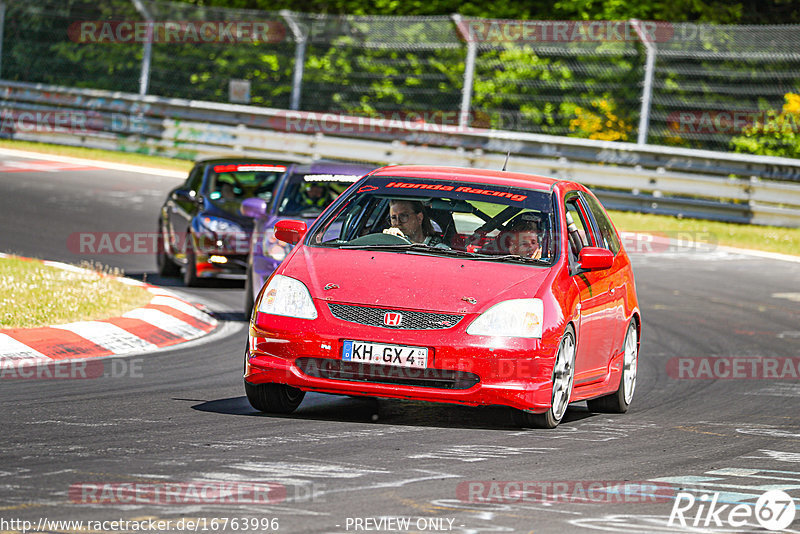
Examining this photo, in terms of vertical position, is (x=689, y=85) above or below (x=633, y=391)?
above

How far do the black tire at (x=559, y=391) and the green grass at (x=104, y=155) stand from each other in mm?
19416

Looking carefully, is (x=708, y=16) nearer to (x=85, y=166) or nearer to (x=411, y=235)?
(x=85, y=166)

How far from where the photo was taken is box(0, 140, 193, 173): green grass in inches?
1070

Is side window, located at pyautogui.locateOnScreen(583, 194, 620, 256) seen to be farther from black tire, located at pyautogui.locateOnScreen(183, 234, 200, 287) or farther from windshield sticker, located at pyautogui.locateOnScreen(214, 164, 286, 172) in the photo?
windshield sticker, located at pyautogui.locateOnScreen(214, 164, 286, 172)

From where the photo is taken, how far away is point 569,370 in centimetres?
798

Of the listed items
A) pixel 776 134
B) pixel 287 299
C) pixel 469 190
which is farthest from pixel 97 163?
pixel 287 299

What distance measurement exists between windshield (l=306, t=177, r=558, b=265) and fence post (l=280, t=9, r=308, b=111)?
1844 cm

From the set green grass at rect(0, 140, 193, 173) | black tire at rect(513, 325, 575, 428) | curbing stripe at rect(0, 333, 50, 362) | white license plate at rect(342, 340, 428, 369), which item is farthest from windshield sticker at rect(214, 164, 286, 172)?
green grass at rect(0, 140, 193, 173)

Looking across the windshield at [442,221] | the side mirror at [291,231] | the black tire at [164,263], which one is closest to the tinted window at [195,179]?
the black tire at [164,263]

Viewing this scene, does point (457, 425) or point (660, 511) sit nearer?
point (660, 511)

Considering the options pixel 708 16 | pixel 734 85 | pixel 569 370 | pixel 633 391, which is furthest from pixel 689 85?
pixel 569 370

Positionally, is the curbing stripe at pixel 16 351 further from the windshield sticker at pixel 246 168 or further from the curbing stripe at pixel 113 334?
the windshield sticker at pixel 246 168

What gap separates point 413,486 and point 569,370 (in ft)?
7.18

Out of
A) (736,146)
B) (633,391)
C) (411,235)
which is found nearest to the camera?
(411,235)
